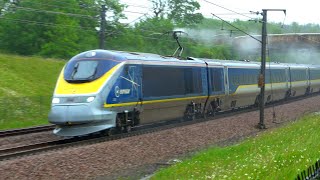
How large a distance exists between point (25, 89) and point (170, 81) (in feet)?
46.5

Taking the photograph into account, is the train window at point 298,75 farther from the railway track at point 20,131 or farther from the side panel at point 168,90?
the railway track at point 20,131

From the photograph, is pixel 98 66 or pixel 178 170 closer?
pixel 178 170

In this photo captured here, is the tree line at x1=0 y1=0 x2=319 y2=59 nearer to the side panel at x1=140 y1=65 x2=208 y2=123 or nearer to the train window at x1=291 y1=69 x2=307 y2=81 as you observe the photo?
the train window at x1=291 y1=69 x2=307 y2=81

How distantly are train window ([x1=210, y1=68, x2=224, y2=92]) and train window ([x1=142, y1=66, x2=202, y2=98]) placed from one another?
6.74 ft

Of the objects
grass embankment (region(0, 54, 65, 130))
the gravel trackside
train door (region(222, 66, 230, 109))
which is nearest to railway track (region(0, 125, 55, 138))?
grass embankment (region(0, 54, 65, 130))

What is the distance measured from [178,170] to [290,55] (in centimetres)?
6995

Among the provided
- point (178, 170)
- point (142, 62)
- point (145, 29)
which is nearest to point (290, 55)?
point (145, 29)

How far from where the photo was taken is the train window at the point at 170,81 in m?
20.1

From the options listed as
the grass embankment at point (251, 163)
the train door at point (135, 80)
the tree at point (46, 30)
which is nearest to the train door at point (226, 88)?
the train door at point (135, 80)

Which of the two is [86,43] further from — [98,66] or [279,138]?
[279,138]

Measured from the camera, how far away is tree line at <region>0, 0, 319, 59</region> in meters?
47.0

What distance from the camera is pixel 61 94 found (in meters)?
17.4

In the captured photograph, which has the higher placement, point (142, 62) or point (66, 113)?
point (142, 62)

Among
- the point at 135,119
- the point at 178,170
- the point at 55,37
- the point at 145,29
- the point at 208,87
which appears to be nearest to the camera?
the point at 178,170
